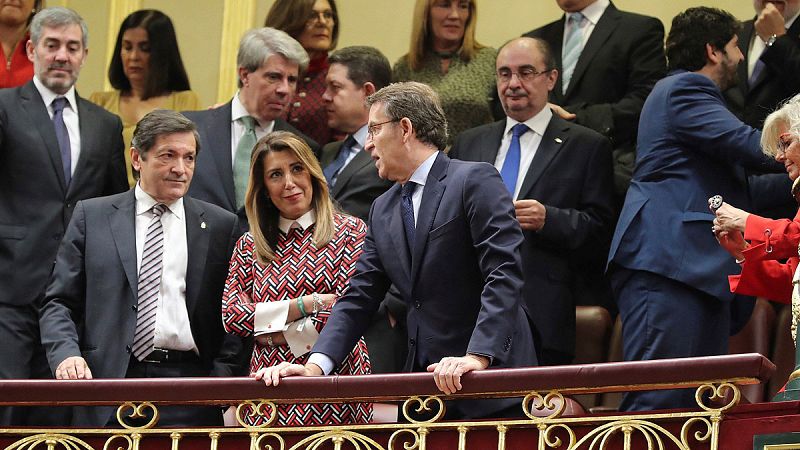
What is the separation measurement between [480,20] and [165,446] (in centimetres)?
386

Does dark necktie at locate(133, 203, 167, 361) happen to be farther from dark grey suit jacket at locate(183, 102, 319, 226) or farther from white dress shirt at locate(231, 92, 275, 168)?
white dress shirt at locate(231, 92, 275, 168)

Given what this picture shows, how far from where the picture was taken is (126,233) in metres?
5.01

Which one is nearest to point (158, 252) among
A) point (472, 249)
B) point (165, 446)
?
point (165, 446)

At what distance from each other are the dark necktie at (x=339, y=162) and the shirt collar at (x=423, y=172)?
1430 millimetres

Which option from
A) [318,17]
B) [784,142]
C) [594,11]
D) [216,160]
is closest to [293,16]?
[318,17]

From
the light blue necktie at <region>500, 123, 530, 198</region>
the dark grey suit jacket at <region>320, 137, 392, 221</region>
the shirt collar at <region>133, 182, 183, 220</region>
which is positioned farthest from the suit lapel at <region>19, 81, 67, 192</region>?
the light blue necktie at <region>500, 123, 530, 198</region>

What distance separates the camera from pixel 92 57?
8000 mm

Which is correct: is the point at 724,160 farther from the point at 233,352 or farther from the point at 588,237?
the point at 233,352

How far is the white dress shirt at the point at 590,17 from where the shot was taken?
21.1ft

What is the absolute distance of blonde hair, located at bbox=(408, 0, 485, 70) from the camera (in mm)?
6590

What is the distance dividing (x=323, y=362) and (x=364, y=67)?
2.10 meters

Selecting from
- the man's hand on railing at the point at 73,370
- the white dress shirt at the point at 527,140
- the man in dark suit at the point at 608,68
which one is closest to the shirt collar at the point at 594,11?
the man in dark suit at the point at 608,68

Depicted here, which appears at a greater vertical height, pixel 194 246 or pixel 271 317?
pixel 194 246

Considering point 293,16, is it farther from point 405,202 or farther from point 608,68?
point 405,202
